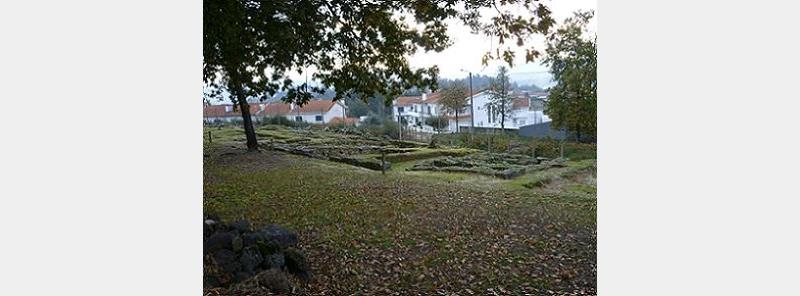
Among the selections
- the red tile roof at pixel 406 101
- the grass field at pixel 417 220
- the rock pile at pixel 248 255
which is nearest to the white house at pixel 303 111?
the grass field at pixel 417 220

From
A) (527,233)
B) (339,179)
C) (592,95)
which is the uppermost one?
(592,95)

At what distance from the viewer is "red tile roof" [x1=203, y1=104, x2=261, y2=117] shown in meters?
3.44

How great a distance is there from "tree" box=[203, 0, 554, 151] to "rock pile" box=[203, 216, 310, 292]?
0.58m

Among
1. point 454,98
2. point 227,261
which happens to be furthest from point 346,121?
point 227,261

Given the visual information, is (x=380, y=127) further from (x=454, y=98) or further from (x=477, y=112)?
(x=477, y=112)

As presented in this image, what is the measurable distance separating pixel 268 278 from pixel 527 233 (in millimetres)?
1329

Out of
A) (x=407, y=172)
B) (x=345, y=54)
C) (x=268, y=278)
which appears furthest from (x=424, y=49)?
(x=268, y=278)

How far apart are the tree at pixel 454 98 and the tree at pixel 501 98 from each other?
13cm

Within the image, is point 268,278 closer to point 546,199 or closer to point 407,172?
point 407,172

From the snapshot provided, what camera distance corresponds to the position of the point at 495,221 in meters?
3.41

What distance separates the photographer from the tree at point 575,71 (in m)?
3.38

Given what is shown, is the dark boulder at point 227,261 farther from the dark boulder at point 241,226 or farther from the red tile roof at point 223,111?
the red tile roof at point 223,111

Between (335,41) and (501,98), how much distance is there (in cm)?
94

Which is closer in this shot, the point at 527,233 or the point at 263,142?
the point at 527,233
